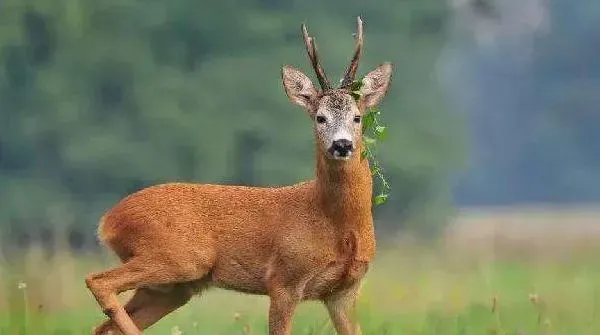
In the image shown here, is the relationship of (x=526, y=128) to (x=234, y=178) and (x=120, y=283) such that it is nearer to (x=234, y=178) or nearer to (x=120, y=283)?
(x=234, y=178)

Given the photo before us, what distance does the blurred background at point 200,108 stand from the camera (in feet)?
81.3

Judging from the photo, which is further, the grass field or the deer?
the grass field

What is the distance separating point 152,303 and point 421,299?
11.1ft

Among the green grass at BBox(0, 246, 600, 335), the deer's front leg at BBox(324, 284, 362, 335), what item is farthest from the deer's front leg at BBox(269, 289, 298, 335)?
the green grass at BBox(0, 246, 600, 335)

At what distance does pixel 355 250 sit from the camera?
8.02 meters

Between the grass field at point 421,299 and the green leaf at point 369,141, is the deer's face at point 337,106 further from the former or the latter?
the grass field at point 421,299

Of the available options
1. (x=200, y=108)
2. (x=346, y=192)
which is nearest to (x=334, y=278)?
(x=346, y=192)

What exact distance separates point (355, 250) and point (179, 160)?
17.2 m

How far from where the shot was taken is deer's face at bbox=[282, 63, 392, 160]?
780 cm

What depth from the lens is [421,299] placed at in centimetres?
1165

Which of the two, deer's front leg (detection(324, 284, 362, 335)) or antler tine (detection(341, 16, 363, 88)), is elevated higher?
antler tine (detection(341, 16, 363, 88))

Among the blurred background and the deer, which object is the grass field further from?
the blurred background

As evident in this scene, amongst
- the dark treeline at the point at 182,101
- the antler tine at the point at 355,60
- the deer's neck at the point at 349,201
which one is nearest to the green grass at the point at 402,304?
the deer's neck at the point at 349,201

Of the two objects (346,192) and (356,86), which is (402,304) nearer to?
(346,192)
